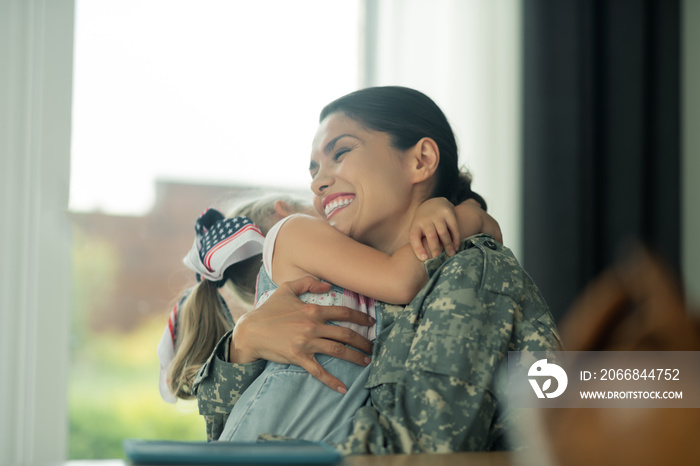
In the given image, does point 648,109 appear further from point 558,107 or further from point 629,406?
point 629,406

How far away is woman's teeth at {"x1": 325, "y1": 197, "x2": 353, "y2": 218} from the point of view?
1.37 meters

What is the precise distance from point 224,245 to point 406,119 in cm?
51

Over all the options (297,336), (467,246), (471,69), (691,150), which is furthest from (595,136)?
(297,336)

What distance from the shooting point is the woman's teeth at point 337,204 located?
4.49 feet

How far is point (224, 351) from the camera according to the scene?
121 cm

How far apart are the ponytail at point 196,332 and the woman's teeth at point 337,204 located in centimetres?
35

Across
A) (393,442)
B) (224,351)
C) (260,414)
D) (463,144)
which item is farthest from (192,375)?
(463,144)

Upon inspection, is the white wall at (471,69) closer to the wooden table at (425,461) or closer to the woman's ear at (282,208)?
the woman's ear at (282,208)

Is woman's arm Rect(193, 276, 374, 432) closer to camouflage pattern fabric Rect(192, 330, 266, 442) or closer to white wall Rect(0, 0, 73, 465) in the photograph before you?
camouflage pattern fabric Rect(192, 330, 266, 442)

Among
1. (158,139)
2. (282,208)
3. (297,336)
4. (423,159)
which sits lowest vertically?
(297,336)

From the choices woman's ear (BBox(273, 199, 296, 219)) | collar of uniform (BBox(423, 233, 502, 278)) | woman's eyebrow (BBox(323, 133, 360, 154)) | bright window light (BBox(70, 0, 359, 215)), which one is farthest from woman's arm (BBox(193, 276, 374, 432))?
bright window light (BBox(70, 0, 359, 215))

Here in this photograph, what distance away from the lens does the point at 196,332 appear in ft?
4.81

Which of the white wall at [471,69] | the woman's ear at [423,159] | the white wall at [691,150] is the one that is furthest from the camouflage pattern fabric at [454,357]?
the white wall at [691,150]

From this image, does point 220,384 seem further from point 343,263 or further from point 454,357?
point 454,357
